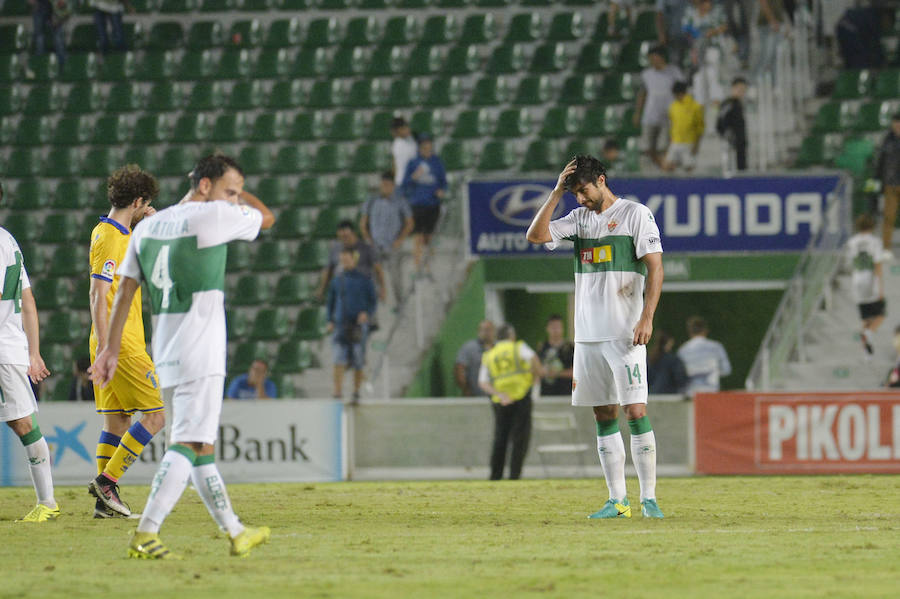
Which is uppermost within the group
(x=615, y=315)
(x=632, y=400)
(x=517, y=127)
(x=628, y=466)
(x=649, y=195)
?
(x=517, y=127)

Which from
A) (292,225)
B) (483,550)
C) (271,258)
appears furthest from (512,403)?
(483,550)

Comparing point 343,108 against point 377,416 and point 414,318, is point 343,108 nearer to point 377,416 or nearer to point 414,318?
point 414,318

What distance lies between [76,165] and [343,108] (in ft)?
15.0

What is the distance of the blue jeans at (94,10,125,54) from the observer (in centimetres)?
2541

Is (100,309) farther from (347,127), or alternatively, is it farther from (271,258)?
(347,127)

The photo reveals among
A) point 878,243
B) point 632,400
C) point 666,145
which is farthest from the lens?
point 666,145

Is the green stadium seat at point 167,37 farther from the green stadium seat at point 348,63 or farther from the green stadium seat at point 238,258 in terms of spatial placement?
the green stadium seat at point 238,258

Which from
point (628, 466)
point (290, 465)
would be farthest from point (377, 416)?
point (628, 466)

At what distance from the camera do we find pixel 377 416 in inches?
649

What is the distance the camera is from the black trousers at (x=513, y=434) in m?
15.6

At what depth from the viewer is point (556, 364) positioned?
17.4 m

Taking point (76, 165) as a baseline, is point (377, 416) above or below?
below

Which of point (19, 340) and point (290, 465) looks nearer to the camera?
point (19, 340)

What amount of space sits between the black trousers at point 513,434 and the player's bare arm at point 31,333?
261 inches
